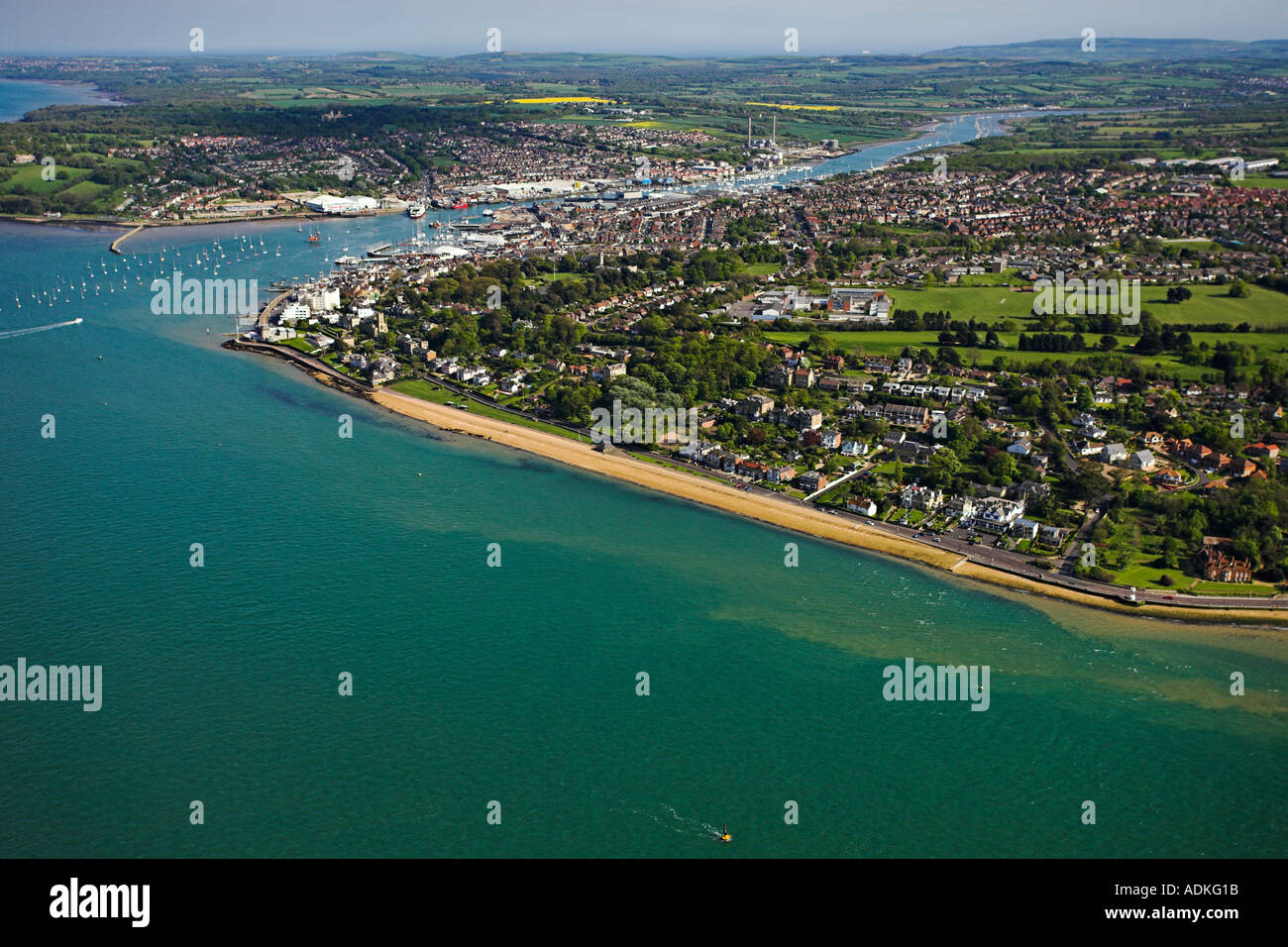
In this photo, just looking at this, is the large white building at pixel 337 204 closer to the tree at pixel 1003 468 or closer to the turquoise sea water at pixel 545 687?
the turquoise sea water at pixel 545 687

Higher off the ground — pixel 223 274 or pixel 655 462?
pixel 223 274

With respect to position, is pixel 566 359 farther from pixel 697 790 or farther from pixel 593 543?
pixel 697 790

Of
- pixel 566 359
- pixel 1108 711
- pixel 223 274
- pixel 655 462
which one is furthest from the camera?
pixel 223 274

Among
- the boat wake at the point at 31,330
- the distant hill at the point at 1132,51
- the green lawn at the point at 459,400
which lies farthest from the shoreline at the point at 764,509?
the distant hill at the point at 1132,51

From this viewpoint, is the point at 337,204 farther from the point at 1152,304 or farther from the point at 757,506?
the point at 757,506

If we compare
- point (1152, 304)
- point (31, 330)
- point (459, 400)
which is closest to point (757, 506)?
point (459, 400)
